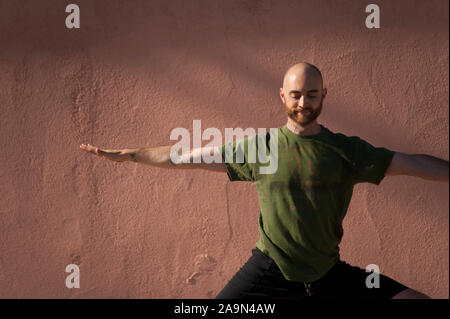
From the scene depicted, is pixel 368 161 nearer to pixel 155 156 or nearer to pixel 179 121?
pixel 155 156

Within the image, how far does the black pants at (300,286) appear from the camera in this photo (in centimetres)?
143

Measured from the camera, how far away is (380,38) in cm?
203

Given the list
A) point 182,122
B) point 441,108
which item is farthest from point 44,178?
point 441,108

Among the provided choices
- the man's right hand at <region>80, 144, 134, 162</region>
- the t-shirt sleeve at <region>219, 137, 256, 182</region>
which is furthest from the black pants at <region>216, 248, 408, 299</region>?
the man's right hand at <region>80, 144, 134, 162</region>

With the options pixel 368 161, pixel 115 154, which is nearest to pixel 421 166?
pixel 368 161

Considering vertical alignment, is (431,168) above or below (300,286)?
above

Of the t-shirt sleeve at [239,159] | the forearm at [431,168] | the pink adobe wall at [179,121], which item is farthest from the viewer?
the pink adobe wall at [179,121]

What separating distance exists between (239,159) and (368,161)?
0.39m

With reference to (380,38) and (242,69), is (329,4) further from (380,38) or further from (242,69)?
(242,69)

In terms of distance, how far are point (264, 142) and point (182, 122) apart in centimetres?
68

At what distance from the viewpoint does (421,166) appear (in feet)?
4.52

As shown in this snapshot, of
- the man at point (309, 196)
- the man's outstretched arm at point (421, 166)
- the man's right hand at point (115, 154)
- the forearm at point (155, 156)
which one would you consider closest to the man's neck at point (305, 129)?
the man at point (309, 196)

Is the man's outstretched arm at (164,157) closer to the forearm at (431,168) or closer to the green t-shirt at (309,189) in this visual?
the green t-shirt at (309,189)

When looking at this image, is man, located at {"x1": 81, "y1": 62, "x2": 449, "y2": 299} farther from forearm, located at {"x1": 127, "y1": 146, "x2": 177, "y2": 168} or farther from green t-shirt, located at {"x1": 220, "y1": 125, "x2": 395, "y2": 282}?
forearm, located at {"x1": 127, "y1": 146, "x2": 177, "y2": 168}
